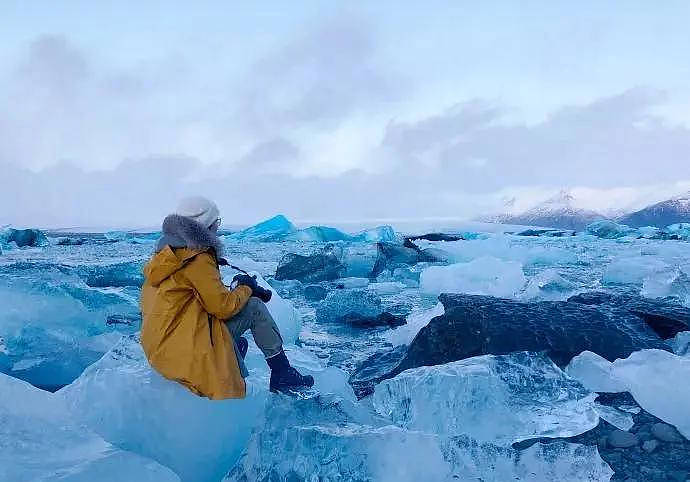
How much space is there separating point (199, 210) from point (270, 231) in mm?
25036

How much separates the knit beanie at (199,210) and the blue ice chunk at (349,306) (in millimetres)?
3178

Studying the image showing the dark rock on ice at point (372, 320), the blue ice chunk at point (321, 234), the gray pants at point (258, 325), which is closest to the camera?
the gray pants at point (258, 325)

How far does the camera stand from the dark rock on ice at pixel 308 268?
8.76 m

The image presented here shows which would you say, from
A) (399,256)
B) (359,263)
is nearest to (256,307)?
(359,263)

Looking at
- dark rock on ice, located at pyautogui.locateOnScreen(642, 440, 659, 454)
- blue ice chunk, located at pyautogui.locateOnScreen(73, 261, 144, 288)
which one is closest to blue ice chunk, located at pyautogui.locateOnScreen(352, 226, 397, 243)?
blue ice chunk, located at pyautogui.locateOnScreen(73, 261, 144, 288)

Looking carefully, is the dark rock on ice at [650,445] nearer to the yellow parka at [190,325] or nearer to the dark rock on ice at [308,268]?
the yellow parka at [190,325]

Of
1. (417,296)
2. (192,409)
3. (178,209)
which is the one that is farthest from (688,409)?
(417,296)

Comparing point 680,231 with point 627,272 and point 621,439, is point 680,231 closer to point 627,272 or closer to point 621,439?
point 627,272

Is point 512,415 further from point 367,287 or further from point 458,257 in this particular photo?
point 458,257

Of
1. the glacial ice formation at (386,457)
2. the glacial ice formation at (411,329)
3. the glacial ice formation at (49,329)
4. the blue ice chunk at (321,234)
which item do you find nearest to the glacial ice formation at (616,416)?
the glacial ice formation at (386,457)

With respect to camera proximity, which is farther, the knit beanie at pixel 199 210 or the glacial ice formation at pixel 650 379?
the glacial ice formation at pixel 650 379

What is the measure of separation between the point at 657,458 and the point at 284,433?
1.34 m

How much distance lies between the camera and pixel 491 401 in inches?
89.5

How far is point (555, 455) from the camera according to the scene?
6.60 feet
